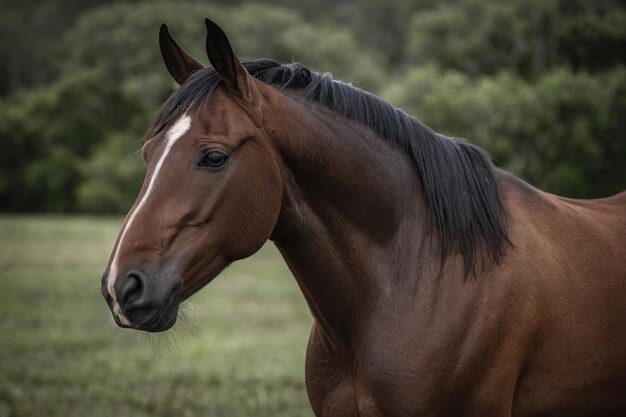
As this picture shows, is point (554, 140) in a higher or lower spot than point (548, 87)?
lower

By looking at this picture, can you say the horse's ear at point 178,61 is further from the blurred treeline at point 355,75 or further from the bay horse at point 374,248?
the blurred treeline at point 355,75

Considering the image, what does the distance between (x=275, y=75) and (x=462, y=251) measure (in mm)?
1071

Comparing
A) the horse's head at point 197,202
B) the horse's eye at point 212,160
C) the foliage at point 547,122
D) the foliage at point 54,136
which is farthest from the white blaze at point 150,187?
the foliage at point 54,136

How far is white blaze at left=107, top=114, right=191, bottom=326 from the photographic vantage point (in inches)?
82.7

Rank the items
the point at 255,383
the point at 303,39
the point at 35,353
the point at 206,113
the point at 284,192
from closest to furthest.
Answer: the point at 206,113 → the point at 284,192 → the point at 255,383 → the point at 35,353 → the point at 303,39

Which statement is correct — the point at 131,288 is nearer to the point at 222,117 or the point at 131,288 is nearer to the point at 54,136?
the point at 222,117

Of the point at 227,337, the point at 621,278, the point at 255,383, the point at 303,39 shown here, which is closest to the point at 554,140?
the point at 227,337

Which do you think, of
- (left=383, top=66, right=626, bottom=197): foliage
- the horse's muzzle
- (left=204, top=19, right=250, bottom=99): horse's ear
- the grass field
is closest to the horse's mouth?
the horse's muzzle

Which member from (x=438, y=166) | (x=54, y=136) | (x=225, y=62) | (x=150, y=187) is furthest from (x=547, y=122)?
(x=54, y=136)

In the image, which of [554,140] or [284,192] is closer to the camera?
[284,192]

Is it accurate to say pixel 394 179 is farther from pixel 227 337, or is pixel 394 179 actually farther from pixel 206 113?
pixel 227 337

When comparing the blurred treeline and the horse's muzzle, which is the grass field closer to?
the horse's muzzle

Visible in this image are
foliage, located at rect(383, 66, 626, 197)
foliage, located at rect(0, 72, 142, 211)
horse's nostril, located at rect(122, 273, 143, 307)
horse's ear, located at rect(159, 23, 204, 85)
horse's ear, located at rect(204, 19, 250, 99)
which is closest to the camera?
horse's nostril, located at rect(122, 273, 143, 307)

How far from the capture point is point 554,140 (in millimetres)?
18391
